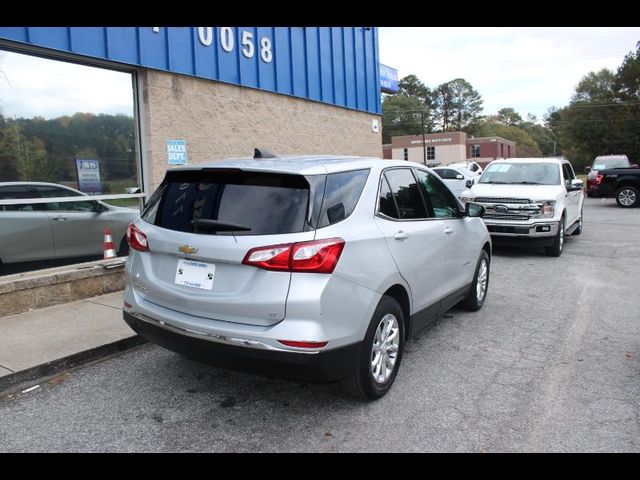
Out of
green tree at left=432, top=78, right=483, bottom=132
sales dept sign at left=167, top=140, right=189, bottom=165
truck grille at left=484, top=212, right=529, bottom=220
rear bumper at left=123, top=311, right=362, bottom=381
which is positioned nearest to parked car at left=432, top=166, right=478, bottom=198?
truck grille at left=484, top=212, right=529, bottom=220

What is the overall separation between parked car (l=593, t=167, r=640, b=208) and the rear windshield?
64.0 ft

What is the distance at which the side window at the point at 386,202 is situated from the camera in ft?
13.0

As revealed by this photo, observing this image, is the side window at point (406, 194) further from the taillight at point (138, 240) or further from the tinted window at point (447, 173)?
the tinted window at point (447, 173)

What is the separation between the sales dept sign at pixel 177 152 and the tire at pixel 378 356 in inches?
206

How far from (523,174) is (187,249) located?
29.8 feet

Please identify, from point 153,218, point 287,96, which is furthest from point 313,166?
point 287,96

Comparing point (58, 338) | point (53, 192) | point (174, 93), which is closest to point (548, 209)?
point (174, 93)

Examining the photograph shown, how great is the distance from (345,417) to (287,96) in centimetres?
784

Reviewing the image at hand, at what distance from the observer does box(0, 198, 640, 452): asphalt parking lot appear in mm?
3275

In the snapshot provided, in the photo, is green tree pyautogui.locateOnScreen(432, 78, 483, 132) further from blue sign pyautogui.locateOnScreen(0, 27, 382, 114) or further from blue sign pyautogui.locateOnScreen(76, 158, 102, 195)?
blue sign pyautogui.locateOnScreen(76, 158, 102, 195)

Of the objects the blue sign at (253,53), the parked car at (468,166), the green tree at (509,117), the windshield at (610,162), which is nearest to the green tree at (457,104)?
the green tree at (509,117)

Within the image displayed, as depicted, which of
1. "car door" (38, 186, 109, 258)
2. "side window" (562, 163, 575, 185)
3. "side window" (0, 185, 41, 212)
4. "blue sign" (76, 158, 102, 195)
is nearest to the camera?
"side window" (0, 185, 41, 212)

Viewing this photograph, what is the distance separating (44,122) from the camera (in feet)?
21.8
